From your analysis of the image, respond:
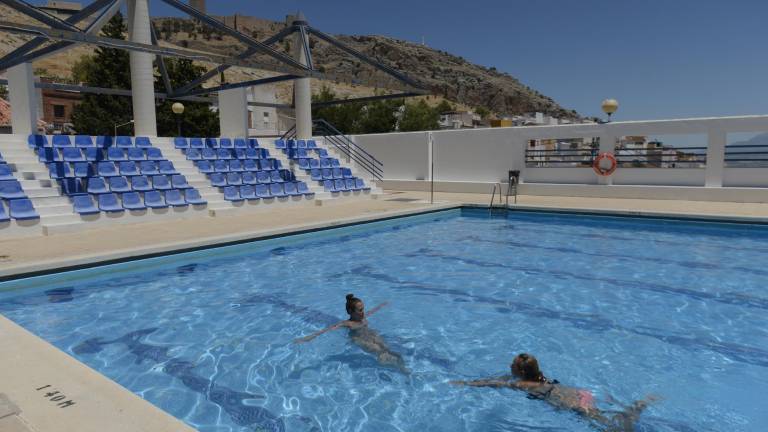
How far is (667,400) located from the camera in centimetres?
354

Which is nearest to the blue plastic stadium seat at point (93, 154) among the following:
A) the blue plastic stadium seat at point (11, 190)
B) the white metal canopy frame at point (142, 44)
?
the blue plastic stadium seat at point (11, 190)

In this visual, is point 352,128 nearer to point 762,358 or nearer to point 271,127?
point 271,127

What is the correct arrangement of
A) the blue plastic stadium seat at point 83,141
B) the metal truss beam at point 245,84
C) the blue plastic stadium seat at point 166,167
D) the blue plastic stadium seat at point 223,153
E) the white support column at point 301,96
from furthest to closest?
1. the white support column at point 301,96
2. the metal truss beam at point 245,84
3. the blue plastic stadium seat at point 223,153
4. the blue plastic stadium seat at point 166,167
5. the blue plastic stadium seat at point 83,141

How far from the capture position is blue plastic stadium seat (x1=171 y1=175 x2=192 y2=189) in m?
11.1

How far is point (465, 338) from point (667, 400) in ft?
5.55

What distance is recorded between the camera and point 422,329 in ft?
16.2

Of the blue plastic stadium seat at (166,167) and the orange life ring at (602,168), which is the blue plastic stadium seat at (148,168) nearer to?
the blue plastic stadium seat at (166,167)

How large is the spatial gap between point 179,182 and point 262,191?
1.89 meters

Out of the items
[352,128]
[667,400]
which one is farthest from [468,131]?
[352,128]

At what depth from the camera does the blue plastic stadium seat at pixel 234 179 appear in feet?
40.2

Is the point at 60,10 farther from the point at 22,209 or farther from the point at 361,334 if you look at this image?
the point at 361,334

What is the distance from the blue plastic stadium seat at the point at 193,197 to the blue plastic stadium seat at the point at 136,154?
155 cm

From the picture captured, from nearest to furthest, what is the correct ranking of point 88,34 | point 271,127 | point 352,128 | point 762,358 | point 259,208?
point 762,358 < point 88,34 < point 259,208 < point 352,128 < point 271,127

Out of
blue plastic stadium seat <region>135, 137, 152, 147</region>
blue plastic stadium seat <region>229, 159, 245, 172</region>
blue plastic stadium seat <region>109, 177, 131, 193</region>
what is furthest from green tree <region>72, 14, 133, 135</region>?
blue plastic stadium seat <region>109, 177, 131, 193</region>
